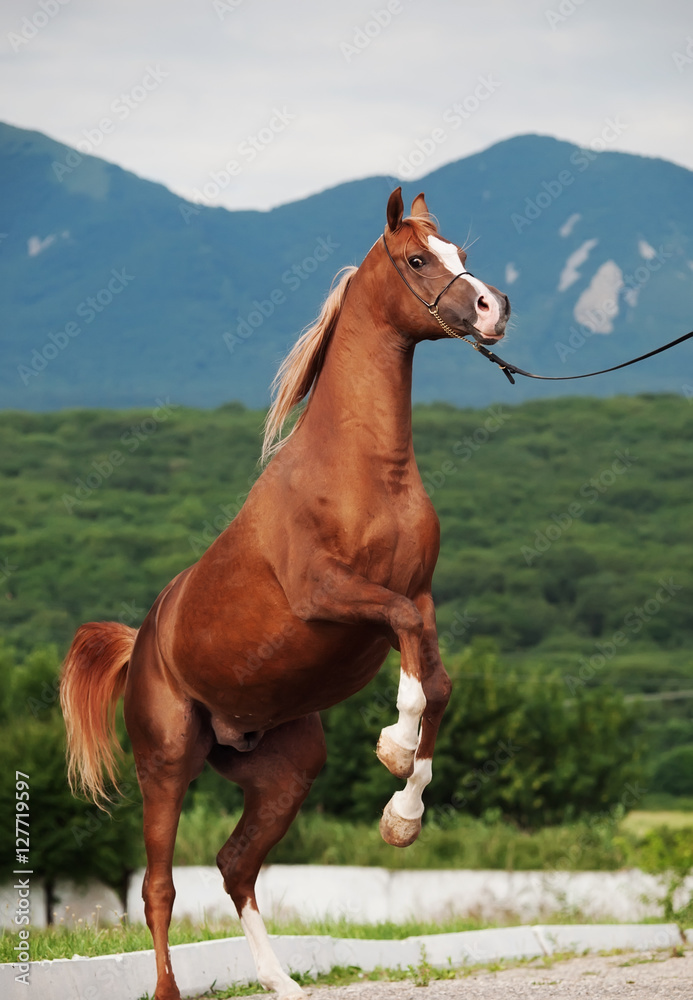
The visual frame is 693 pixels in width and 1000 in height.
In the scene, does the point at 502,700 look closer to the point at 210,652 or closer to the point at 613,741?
the point at 613,741

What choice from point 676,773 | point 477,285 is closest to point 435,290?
point 477,285

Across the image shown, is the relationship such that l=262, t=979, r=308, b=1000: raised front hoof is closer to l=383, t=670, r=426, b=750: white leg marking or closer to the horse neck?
l=383, t=670, r=426, b=750: white leg marking

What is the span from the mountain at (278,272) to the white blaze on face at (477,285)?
409 feet

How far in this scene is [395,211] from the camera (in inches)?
215

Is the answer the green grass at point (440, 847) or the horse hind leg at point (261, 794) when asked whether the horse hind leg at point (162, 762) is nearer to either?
the horse hind leg at point (261, 794)

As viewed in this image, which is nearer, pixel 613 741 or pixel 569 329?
pixel 613 741

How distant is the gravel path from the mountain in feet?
400

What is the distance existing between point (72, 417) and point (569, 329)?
69.3 meters

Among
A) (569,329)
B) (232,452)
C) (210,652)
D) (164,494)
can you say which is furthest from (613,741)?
(569,329)

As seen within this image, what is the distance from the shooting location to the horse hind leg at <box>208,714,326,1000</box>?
6.32m

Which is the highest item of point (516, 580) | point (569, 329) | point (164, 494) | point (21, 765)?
point (21, 765)

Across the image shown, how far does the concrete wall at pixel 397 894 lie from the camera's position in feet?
55.4

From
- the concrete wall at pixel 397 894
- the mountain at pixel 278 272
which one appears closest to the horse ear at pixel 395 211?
the concrete wall at pixel 397 894

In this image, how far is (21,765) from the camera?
1653cm
